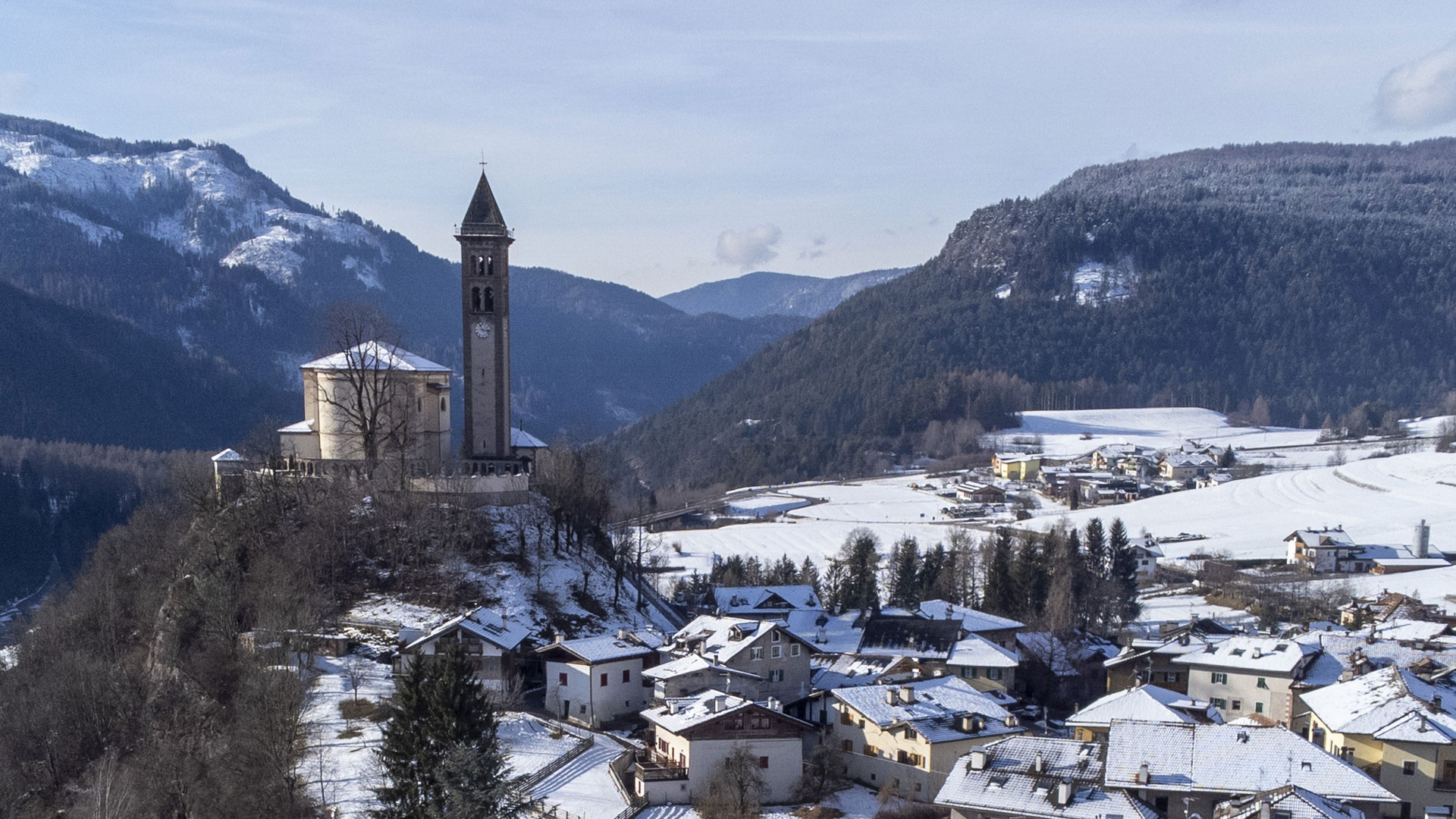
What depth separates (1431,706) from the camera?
1564 inches

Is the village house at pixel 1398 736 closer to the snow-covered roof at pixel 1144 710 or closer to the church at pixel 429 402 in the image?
the snow-covered roof at pixel 1144 710

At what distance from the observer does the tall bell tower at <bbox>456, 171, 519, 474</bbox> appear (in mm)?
62469

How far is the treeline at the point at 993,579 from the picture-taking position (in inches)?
2741

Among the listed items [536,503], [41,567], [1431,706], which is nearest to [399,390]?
[536,503]

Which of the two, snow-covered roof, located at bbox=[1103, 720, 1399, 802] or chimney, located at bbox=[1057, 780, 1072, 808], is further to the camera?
snow-covered roof, located at bbox=[1103, 720, 1399, 802]

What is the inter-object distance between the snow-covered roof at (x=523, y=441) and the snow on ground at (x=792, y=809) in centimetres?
2939

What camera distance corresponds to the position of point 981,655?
169 ft

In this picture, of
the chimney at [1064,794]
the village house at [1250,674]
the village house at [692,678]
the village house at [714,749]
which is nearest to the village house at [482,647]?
the village house at [692,678]

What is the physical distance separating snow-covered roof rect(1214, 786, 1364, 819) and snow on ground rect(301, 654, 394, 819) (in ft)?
78.5

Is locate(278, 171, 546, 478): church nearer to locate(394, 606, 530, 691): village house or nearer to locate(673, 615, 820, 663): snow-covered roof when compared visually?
locate(394, 606, 530, 691): village house

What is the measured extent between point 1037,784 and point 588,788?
13.8 m

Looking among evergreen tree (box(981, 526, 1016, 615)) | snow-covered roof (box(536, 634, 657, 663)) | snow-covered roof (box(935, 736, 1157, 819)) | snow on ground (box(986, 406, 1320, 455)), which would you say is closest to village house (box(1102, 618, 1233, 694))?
snow-covered roof (box(935, 736, 1157, 819))

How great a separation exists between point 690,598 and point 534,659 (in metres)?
27.5

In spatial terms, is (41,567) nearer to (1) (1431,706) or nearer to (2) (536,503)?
(2) (536,503)
